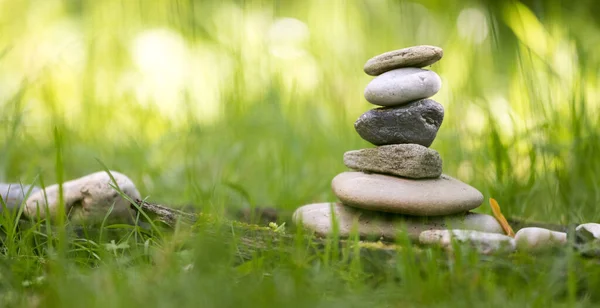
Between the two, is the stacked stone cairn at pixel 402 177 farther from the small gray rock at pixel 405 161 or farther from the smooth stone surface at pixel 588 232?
the smooth stone surface at pixel 588 232

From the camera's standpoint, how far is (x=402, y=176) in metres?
2.69

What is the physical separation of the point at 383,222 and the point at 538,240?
65 centimetres

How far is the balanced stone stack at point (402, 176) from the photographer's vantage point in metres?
2.54

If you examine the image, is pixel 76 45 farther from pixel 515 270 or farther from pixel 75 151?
pixel 515 270

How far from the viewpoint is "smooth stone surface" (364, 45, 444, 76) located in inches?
102

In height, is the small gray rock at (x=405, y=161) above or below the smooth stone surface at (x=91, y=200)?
above

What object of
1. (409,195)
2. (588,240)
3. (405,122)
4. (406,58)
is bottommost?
(588,240)

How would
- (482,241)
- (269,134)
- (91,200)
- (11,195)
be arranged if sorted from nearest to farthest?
(482,241) → (91,200) → (11,195) → (269,134)

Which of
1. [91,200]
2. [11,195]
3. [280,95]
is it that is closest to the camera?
[91,200]

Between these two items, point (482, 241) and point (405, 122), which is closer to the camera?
point (482, 241)

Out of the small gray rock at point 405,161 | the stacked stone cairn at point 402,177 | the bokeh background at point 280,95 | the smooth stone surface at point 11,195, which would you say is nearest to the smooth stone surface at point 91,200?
the smooth stone surface at point 11,195

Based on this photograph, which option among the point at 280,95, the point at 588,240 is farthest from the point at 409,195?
the point at 280,95

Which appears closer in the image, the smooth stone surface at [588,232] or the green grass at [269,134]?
the green grass at [269,134]

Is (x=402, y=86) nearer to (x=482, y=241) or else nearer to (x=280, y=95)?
(x=482, y=241)
